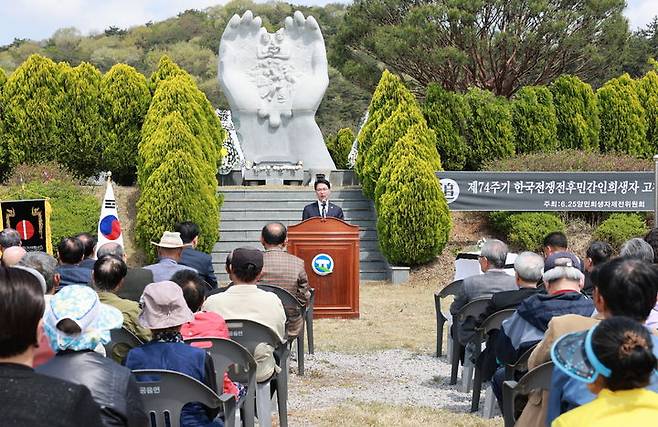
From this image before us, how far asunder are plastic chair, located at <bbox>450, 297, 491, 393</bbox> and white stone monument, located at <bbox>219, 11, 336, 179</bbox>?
11.3 meters

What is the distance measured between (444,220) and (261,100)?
217 inches

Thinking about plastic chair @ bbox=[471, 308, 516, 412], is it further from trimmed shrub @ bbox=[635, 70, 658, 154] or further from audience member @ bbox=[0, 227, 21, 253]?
trimmed shrub @ bbox=[635, 70, 658, 154]

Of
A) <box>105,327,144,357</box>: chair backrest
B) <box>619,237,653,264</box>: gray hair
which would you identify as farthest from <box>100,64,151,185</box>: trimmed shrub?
<box>105,327,144,357</box>: chair backrest

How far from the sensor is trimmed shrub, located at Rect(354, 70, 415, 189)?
46.7 ft

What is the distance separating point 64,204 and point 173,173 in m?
2.18

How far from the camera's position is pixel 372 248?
1419 cm

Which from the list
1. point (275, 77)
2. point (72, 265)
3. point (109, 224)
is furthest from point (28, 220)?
point (275, 77)

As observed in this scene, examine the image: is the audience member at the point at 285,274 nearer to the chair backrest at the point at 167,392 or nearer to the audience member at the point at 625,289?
the chair backrest at the point at 167,392

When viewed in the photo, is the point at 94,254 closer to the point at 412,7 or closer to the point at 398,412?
the point at 398,412

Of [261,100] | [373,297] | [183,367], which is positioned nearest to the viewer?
[183,367]

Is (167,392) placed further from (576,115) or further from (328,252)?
(576,115)

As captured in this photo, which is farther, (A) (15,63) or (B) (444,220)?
→ (A) (15,63)

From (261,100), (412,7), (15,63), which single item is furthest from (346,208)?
(15,63)

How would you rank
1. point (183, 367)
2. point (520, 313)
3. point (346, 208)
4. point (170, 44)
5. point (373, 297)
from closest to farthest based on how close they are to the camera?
point (183, 367), point (520, 313), point (373, 297), point (346, 208), point (170, 44)
